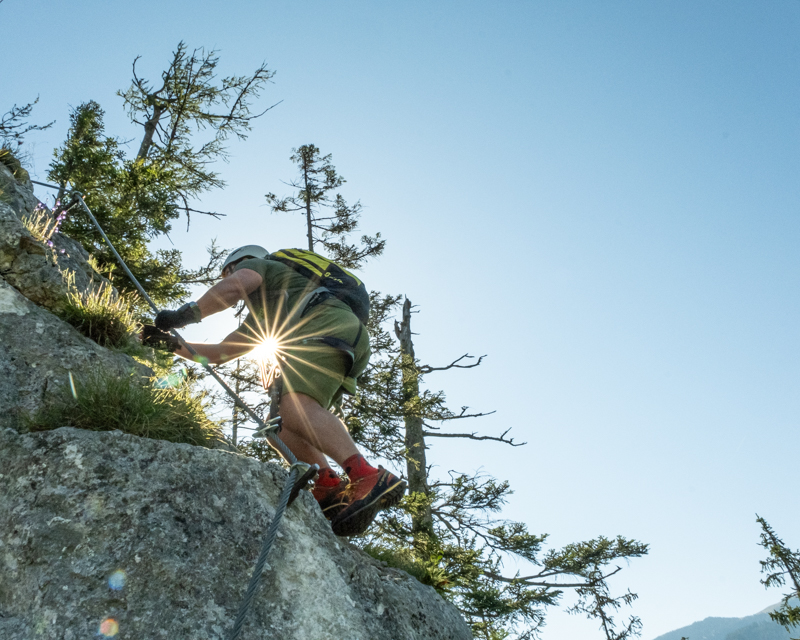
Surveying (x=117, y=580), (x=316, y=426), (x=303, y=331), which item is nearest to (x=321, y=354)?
(x=303, y=331)

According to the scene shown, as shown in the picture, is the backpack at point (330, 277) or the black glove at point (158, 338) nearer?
the black glove at point (158, 338)

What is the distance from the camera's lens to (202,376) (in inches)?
346

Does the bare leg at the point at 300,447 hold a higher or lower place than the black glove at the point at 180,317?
lower

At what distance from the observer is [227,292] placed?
404 centimetres

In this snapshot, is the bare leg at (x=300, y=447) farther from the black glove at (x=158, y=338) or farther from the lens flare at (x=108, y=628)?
the lens flare at (x=108, y=628)

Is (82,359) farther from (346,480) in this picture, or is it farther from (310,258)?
(346,480)

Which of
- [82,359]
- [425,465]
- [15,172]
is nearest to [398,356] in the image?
[425,465]

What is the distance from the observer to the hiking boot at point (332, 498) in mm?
3801

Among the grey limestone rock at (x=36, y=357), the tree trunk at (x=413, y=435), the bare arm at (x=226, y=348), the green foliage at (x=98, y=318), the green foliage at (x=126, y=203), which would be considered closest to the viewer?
the grey limestone rock at (x=36, y=357)

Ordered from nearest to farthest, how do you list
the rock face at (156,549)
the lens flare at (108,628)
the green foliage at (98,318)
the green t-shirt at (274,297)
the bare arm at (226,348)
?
the lens flare at (108,628)
the rock face at (156,549)
the green t-shirt at (274,297)
the bare arm at (226,348)
the green foliage at (98,318)

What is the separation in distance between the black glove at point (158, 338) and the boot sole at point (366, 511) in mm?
1725

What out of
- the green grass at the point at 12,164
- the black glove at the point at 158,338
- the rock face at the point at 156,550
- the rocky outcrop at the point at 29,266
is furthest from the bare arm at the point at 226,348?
the green grass at the point at 12,164

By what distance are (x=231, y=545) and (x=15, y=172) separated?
20.1 ft

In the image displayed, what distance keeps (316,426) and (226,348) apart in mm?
1097
